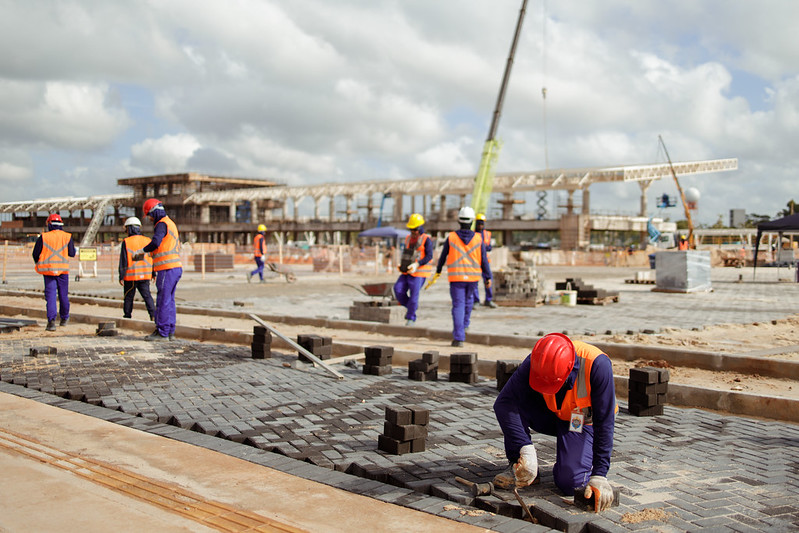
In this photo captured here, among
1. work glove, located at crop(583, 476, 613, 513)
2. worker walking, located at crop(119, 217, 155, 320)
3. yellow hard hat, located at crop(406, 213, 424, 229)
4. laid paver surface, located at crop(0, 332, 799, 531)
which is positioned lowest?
laid paver surface, located at crop(0, 332, 799, 531)

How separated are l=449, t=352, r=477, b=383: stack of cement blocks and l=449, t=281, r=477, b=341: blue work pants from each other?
214 cm

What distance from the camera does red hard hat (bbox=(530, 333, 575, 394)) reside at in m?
3.65

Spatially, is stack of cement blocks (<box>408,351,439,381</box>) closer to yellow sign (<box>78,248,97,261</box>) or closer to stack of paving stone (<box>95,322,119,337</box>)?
stack of paving stone (<box>95,322,119,337</box>)

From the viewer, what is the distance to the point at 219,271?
33906 mm

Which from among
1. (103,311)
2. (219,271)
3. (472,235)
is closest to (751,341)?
(472,235)

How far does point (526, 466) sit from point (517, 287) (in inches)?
517

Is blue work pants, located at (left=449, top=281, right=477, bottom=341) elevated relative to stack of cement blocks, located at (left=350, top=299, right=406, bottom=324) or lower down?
elevated

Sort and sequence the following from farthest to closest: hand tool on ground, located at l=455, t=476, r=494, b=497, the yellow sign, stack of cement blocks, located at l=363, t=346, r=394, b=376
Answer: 1. the yellow sign
2. stack of cement blocks, located at l=363, t=346, r=394, b=376
3. hand tool on ground, located at l=455, t=476, r=494, b=497

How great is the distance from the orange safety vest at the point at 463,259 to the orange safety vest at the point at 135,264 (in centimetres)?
498

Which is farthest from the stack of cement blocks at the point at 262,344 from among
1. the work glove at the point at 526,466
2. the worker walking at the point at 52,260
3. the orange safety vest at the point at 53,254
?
the work glove at the point at 526,466

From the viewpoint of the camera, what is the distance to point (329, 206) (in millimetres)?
73000

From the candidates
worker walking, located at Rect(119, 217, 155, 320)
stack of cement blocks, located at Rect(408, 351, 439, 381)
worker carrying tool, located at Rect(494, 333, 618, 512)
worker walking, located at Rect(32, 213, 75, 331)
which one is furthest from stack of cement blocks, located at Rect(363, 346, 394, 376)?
worker walking, located at Rect(32, 213, 75, 331)

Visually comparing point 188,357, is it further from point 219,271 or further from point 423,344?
point 219,271

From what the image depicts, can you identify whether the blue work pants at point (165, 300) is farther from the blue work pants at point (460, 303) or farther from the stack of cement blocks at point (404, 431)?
the stack of cement blocks at point (404, 431)
